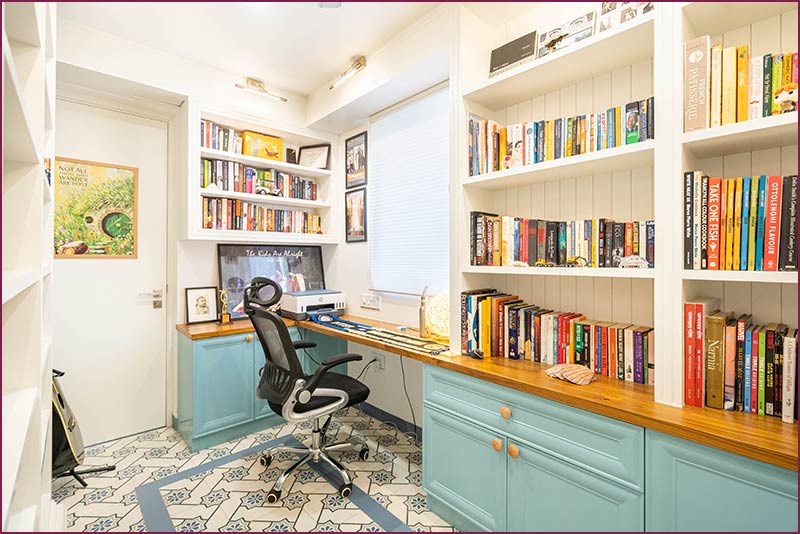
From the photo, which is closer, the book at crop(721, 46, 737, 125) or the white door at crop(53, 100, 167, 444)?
the book at crop(721, 46, 737, 125)

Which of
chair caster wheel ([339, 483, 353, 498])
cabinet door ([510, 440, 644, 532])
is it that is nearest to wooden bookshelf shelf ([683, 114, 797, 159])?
cabinet door ([510, 440, 644, 532])

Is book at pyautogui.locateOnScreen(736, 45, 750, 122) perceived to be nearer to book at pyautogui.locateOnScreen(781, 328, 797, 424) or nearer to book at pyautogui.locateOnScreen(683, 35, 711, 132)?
book at pyautogui.locateOnScreen(683, 35, 711, 132)

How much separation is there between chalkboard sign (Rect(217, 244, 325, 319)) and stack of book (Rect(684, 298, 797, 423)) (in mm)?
2814

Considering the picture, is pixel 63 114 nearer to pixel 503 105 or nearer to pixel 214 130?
pixel 214 130

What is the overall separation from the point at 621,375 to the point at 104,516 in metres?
2.55

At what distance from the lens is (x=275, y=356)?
2146mm

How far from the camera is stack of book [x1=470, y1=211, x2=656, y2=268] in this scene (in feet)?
5.19

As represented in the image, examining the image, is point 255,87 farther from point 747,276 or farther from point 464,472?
point 747,276

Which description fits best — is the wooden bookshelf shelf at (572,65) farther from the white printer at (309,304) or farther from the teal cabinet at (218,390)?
the teal cabinet at (218,390)

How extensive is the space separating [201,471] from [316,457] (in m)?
0.71

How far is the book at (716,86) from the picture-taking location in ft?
4.28

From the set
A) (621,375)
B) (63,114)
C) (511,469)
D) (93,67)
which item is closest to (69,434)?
(63,114)

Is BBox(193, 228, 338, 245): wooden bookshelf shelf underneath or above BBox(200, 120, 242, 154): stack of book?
underneath

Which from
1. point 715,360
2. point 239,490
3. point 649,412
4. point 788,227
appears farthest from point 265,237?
point 788,227
